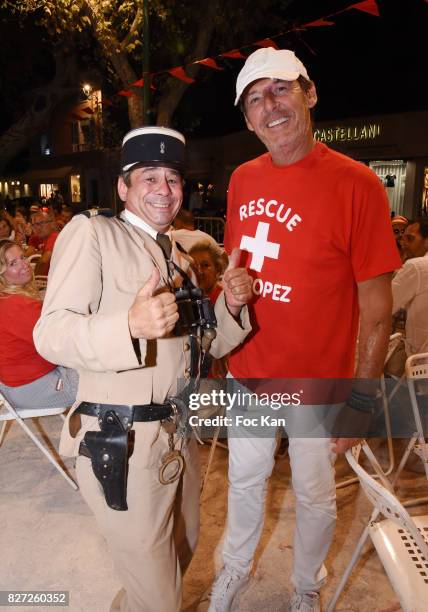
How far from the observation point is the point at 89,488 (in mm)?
1653

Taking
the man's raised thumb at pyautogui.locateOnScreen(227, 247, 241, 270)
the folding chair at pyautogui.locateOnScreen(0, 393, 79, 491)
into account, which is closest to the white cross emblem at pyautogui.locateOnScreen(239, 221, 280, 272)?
the man's raised thumb at pyautogui.locateOnScreen(227, 247, 241, 270)

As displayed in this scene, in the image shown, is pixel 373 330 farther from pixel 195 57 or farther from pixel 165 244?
pixel 195 57

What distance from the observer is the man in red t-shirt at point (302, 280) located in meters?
1.85

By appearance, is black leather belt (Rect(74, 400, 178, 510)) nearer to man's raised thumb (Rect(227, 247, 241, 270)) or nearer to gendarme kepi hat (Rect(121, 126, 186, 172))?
man's raised thumb (Rect(227, 247, 241, 270))

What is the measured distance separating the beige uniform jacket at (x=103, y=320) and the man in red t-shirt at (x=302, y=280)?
1.66 feet

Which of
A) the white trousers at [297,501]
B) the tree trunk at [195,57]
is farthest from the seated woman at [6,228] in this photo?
the white trousers at [297,501]

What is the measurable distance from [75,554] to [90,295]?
1773 millimetres

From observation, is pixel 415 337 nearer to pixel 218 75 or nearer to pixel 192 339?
pixel 192 339

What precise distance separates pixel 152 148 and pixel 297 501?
62.5 inches

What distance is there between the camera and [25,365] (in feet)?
10.7

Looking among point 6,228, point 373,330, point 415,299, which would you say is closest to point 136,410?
point 373,330

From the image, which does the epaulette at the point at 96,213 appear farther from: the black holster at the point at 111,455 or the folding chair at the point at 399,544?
the folding chair at the point at 399,544

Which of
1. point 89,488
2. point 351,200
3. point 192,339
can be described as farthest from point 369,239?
point 89,488

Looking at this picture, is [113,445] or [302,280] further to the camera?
[302,280]
